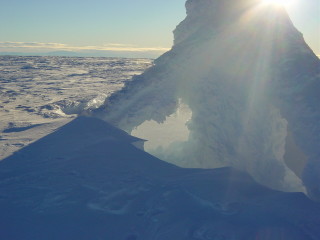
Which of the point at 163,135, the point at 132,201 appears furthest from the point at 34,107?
the point at 132,201

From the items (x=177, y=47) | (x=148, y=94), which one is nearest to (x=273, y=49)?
(x=177, y=47)

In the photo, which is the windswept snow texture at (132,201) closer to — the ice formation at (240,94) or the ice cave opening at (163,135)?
the ice formation at (240,94)

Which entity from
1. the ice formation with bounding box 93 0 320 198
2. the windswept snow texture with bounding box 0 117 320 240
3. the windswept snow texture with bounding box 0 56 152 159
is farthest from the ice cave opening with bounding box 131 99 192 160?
the windswept snow texture with bounding box 0 56 152 159

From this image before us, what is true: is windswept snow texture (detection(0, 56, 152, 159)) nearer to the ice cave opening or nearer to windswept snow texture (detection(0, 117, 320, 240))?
windswept snow texture (detection(0, 117, 320, 240))

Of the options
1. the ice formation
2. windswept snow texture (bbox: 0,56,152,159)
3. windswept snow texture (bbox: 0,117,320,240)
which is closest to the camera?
windswept snow texture (bbox: 0,117,320,240)

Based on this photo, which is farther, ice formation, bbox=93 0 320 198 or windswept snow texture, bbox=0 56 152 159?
windswept snow texture, bbox=0 56 152 159

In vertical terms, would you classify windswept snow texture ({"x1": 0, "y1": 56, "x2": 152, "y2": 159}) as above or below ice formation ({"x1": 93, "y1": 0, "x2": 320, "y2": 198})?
below
